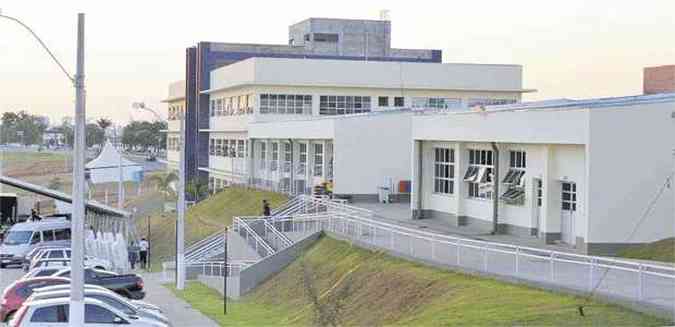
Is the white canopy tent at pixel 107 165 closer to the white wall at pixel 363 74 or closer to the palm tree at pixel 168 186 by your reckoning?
the palm tree at pixel 168 186

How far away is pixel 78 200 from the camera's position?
18484mm

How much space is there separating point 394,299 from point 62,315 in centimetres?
830

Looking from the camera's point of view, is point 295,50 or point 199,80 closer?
point 199,80

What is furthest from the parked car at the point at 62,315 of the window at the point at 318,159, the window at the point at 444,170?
the window at the point at 318,159

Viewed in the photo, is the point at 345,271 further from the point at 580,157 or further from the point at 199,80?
the point at 199,80

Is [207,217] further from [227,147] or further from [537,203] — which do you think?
[537,203]

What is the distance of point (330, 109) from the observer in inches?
3012

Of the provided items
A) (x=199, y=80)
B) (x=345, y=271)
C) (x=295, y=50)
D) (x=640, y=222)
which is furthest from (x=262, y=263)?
(x=295, y=50)

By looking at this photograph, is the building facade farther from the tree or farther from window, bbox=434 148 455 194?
the tree

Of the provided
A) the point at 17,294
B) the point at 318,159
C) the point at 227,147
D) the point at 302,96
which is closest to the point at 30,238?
the point at 318,159

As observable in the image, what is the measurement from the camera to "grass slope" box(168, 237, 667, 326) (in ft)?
66.1

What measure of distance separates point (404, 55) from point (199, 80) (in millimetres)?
22005

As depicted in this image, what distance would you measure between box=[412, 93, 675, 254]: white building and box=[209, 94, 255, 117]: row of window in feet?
114

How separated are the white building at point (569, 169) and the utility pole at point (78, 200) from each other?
651 inches
